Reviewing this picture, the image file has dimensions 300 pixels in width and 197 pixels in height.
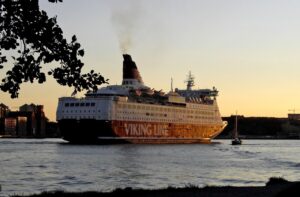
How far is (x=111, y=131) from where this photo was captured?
319 feet

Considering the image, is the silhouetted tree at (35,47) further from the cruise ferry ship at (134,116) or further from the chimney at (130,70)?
the chimney at (130,70)

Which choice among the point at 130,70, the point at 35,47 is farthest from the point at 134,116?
the point at 35,47

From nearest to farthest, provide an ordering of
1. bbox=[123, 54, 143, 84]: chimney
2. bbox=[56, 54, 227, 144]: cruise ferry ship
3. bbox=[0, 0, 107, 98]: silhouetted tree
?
bbox=[0, 0, 107, 98]: silhouetted tree → bbox=[56, 54, 227, 144]: cruise ferry ship → bbox=[123, 54, 143, 84]: chimney

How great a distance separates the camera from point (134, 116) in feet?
342

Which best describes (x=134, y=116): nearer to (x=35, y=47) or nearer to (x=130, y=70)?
(x=130, y=70)

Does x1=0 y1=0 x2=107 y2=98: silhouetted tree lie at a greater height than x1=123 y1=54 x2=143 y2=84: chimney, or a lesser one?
lesser

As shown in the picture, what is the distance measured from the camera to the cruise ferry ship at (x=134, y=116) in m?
97.4

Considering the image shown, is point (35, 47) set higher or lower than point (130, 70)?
lower

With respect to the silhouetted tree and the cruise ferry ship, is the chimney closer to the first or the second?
the cruise ferry ship

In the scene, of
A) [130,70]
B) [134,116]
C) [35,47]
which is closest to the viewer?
[35,47]

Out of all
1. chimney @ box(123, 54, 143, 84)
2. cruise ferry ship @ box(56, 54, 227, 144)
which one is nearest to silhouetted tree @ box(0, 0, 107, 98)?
cruise ferry ship @ box(56, 54, 227, 144)

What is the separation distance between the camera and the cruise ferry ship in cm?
9744

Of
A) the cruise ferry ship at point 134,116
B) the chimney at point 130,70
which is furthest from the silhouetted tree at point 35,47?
the chimney at point 130,70

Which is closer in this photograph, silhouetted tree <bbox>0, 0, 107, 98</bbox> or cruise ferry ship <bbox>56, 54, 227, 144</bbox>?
silhouetted tree <bbox>0, 0, 107, 98</bbox>
